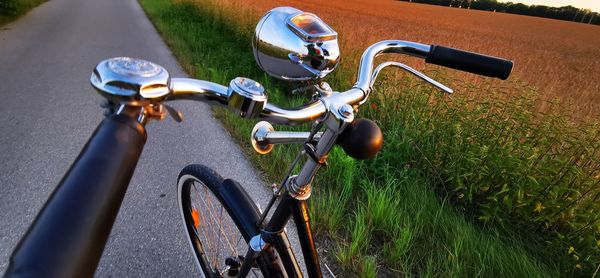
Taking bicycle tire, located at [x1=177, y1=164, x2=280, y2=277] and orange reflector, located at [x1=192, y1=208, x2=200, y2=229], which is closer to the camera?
bicycle tire, located at [x1=177, y1=164, x2=280, y2=277]

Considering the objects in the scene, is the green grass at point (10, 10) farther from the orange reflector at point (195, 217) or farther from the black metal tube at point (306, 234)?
the black metal tube at point (306, 234)

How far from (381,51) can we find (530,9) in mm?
53120

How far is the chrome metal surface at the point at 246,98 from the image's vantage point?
2.08ft

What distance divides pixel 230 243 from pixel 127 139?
163cm

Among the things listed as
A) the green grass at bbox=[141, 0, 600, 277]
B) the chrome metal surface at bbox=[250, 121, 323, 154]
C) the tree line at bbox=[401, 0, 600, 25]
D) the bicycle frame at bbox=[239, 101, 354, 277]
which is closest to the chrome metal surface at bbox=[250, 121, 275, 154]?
the chrome metal surface at bbox=[250, 121, 323, 154]

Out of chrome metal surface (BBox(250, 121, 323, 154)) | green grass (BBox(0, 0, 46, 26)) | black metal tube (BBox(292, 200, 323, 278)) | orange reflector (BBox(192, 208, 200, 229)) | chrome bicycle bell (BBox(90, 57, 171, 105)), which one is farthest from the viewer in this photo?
green grass (BBox(0, 0, 46, 26))

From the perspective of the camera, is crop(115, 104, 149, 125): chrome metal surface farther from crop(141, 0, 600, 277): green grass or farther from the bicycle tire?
crop(141, 0, 600, 277): green grass

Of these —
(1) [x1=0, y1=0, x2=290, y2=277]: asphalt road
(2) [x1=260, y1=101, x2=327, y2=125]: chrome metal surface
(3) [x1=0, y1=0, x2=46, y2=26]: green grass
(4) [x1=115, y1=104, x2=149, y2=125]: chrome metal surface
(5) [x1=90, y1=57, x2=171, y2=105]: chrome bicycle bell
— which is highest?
(5) [x1=90, y1=57, x2=171, y2=105]: chrome bicycle bell

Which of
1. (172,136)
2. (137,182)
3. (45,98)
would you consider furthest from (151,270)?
(45,98)

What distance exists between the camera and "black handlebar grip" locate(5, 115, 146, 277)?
38 centimetres

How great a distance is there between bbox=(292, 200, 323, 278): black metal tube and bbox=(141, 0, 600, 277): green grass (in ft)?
2.92

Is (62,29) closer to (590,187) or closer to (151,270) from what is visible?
(151,270)

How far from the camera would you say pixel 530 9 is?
141 feet

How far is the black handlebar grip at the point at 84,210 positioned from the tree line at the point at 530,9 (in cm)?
4515
